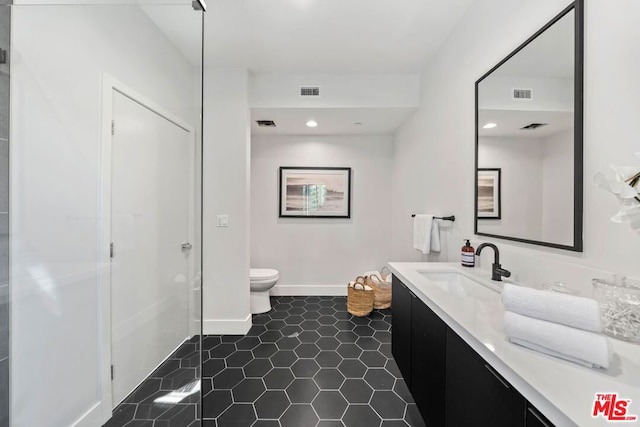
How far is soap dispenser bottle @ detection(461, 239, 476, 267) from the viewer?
1621 millimetres

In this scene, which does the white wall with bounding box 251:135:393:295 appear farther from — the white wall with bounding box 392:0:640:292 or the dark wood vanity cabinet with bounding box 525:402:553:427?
the dark wood vanity cabinet with bounding box 525:402:553:427

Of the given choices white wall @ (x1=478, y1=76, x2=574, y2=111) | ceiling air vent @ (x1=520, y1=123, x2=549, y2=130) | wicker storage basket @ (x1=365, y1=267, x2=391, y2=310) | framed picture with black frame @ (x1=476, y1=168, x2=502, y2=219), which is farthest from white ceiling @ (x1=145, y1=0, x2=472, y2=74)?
wicker storage basket @ (x1=365, y1=267, x2=391, y2=310)

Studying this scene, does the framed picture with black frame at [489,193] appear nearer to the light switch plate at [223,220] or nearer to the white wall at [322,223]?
the white wall at [322,223]

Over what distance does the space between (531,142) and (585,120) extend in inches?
10.2

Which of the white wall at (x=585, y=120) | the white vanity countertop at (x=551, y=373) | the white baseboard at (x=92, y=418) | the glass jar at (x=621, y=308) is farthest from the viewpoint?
the white baseboard at (x=92, y=418)

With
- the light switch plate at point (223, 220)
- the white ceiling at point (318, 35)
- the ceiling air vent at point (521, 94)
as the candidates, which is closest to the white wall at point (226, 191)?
the light switch plate at point (223, 220)

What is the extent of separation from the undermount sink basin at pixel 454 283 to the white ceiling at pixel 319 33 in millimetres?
1816

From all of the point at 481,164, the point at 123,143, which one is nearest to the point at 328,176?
the point at 481,164

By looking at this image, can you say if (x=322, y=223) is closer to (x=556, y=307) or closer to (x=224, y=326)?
(x=224, y=326)

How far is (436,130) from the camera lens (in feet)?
7.34

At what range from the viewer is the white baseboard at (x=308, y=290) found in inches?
139

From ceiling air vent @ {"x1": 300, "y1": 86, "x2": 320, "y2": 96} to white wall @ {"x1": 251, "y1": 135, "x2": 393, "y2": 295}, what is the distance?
0.85 metres

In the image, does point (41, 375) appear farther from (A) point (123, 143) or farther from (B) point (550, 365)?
(B) point (550, 365)

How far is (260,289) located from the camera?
2877mm
